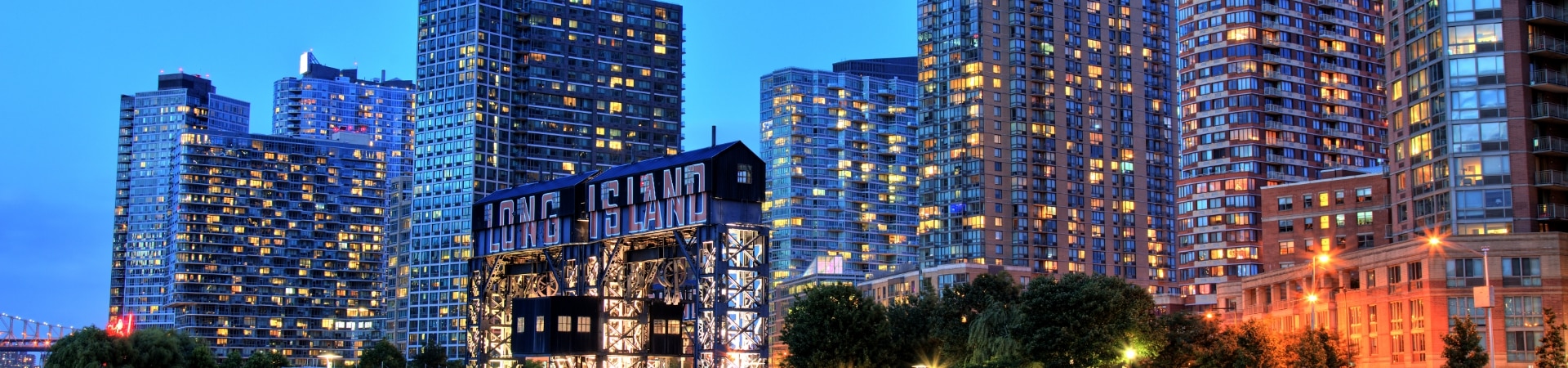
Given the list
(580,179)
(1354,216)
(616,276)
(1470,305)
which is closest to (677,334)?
(616,276)

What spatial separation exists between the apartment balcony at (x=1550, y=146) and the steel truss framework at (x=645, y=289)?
58.1 metres

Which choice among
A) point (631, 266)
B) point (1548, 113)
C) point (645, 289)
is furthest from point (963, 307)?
point (1548, 113)

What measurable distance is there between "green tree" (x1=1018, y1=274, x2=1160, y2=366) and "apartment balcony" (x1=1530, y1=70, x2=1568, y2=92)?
34.8 metres

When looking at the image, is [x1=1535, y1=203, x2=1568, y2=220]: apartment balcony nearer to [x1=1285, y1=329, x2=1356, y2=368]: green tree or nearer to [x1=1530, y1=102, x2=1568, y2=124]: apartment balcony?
[x1=1530, y1=102, x2=1568, y2=124]: apartment balcony

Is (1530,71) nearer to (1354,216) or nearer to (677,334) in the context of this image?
(1354,216)

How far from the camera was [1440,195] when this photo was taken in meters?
122

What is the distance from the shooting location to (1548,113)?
116 m

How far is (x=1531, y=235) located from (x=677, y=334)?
211 feet

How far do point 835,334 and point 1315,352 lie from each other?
34.7m

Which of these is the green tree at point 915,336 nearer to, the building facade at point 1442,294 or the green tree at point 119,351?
the building facade at point 1442,294

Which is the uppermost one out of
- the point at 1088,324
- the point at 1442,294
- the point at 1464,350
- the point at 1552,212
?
the point at 1552,212

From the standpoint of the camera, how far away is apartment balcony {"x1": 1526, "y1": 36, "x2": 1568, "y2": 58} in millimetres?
116562

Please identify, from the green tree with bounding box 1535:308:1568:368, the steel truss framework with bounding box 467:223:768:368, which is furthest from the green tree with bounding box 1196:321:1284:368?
the steel truss framework with bounding box 467:223:768:368

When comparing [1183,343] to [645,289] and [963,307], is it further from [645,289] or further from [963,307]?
[645,289]
